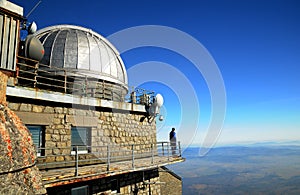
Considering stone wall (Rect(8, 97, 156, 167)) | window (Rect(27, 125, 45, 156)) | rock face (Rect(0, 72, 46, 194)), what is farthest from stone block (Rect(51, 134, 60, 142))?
rock face (Rect(0, 72, 46, 194))

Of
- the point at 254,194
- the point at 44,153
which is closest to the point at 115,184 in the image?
the point at 44,153

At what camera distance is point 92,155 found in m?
9.28

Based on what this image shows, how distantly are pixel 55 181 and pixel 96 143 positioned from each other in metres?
3.50

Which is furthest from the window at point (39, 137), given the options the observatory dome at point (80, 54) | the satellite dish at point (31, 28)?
the satellite dish at point (31, 28)

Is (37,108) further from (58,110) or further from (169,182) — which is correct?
(169,182)

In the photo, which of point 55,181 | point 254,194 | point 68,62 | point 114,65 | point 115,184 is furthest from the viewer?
point 254,194

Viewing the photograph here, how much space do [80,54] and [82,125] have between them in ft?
14.2

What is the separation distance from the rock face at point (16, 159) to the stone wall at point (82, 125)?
160 centimetres

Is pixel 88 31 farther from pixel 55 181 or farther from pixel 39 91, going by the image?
pixel 55 181

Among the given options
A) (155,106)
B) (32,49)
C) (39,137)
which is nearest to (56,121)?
(39,137)

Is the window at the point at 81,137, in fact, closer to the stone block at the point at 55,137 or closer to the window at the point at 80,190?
the stone block at the point at 55,137

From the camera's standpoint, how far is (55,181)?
601cm

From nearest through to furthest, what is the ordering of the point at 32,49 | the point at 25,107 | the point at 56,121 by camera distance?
the point at 25,107 → the point at 56,121 → the point at 32,49

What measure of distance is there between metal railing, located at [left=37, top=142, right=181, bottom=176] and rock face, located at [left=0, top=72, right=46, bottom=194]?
171 centimetres
